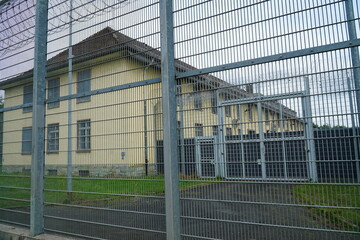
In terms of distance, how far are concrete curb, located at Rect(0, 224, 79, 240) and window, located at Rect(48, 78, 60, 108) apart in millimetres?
1989

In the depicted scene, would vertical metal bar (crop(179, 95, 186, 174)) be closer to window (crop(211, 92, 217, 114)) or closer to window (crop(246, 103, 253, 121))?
window (crop(211, 92, 217, 114))

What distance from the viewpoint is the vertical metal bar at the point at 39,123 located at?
13.6ft

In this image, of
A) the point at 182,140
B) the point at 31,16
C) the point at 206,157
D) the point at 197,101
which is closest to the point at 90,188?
the point at 182,140

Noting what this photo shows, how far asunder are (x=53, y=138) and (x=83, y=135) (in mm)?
763

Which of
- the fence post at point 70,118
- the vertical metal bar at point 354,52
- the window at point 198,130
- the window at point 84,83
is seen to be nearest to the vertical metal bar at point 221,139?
the window at point 198,130

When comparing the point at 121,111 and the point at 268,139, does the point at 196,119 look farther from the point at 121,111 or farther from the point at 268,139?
the point at 121,111

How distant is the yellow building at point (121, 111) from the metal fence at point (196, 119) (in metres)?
0.02

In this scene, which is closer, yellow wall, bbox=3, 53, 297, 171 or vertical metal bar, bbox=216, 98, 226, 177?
vertical metal bar, bbox=216, 98, 226, 177

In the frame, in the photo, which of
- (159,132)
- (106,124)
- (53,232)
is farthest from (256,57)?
(53,232)

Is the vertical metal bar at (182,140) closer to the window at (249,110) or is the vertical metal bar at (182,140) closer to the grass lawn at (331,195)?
the window at (249,110)

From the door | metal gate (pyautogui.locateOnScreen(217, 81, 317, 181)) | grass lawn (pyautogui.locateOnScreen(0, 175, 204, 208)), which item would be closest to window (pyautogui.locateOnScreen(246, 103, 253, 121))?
metal gate (pyautogui.locateOnScreen(217, 81, 317, 181))

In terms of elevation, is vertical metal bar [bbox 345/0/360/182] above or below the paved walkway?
above

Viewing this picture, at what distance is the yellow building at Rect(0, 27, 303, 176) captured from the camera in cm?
285

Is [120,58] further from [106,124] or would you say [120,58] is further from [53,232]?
[53,232]
